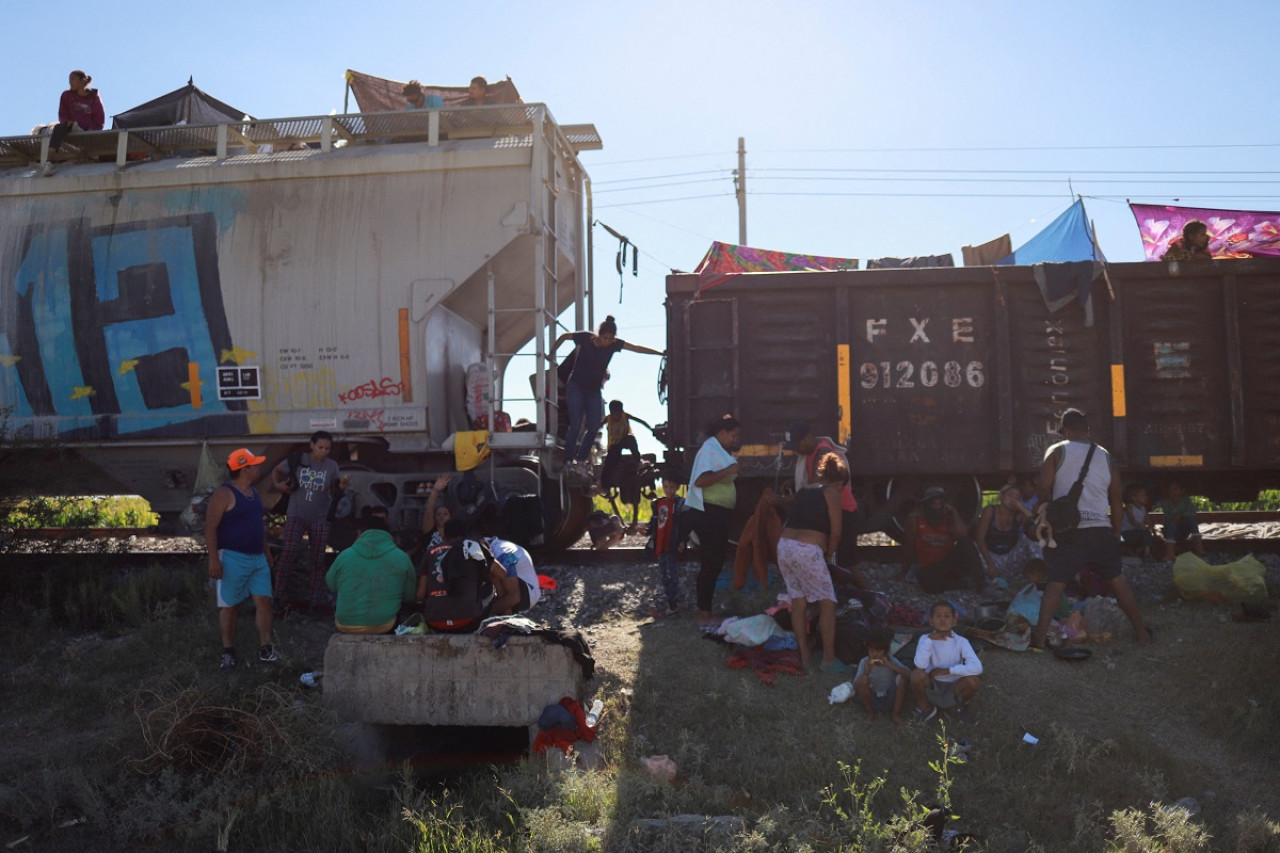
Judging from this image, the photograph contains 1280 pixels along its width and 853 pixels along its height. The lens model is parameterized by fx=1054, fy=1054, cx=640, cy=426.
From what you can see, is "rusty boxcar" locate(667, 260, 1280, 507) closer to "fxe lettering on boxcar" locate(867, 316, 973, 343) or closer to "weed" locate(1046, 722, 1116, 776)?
"fxe lettering on boxcar" locate(867, 316, 973, 343)

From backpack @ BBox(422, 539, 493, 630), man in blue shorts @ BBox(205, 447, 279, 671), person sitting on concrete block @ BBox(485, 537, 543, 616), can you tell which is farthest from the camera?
person sitting on concrete block @ BBox(485, 537, 543, 616)

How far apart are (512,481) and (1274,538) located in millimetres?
6755

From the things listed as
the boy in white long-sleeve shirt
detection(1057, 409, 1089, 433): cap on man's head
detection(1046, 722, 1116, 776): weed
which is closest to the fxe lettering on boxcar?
detection(1057, 409, 1089, 433): cap on man's head

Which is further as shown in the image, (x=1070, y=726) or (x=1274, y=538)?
(x=1274, y=538)

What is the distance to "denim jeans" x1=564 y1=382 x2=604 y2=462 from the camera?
9.48m

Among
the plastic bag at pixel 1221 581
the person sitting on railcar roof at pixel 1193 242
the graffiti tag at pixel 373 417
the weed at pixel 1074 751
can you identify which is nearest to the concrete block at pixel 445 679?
the weed at pixel 1074 751

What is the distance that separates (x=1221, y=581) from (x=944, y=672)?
9.73 feet

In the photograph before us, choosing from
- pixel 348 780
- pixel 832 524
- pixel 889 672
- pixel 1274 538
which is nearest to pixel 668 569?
pixel 832 524

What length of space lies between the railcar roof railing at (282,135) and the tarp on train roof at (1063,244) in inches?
173

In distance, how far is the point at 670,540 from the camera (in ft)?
25.9

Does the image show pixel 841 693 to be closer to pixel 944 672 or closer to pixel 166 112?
pixel 944 672

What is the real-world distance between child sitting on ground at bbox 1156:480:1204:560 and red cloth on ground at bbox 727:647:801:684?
13.4ft

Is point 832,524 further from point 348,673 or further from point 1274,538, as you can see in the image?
point 1274,538

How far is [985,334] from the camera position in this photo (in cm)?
895
